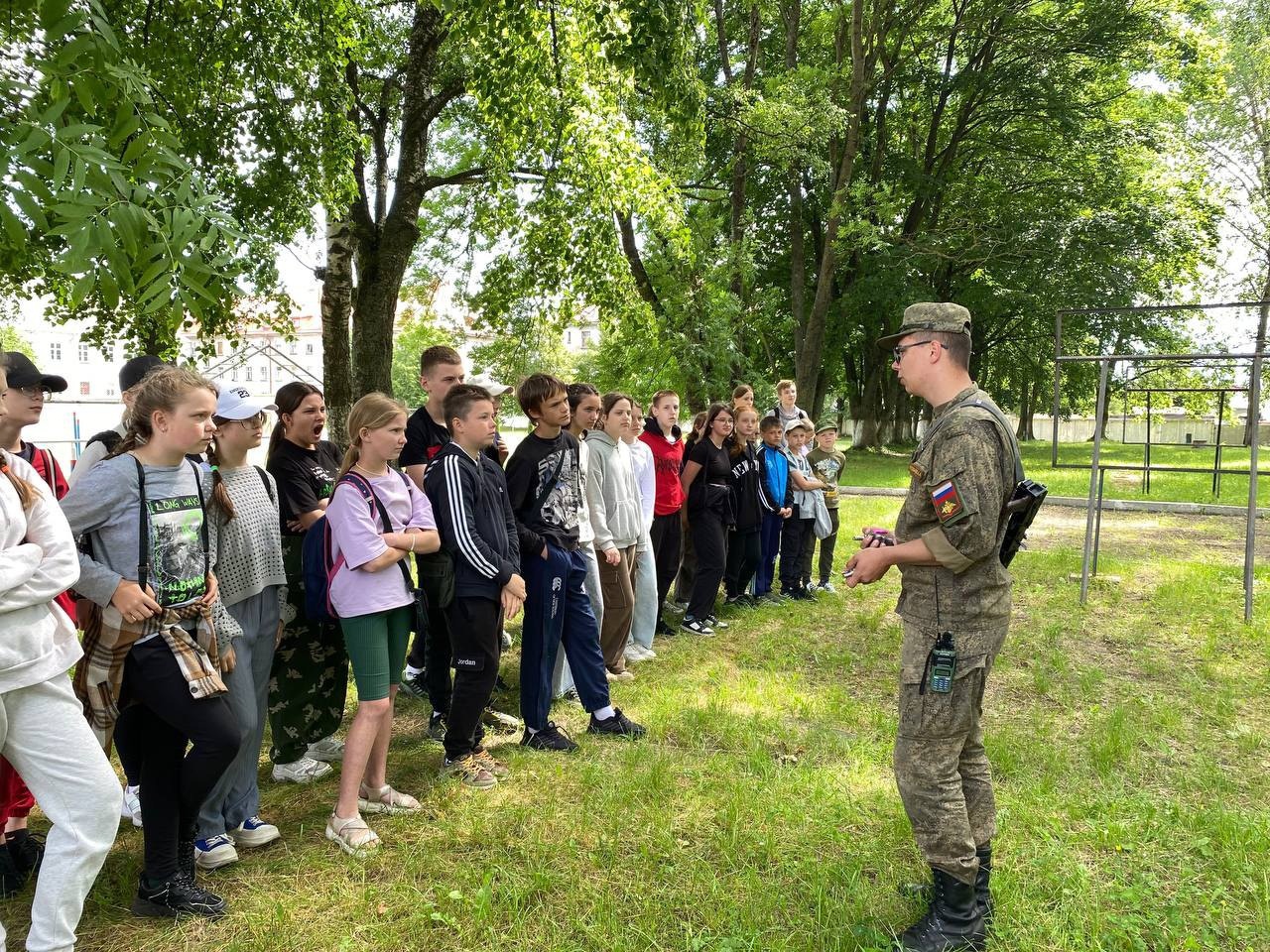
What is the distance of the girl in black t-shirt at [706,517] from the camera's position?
727 cm

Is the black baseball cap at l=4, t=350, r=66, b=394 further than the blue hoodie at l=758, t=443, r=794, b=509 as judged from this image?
No

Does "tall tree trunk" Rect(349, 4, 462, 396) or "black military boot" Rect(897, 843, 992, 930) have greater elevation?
"tall tree trunk" Rect(349, 4, 462, 396)

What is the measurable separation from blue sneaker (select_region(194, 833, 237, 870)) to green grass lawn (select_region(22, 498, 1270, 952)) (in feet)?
0.17

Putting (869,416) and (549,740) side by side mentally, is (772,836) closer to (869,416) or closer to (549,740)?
(549,740)

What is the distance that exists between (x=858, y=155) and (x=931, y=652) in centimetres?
2565

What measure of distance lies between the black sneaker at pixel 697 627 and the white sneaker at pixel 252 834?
4.07 meters

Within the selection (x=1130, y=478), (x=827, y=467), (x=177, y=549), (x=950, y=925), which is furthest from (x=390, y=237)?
(x=1130, y=478)

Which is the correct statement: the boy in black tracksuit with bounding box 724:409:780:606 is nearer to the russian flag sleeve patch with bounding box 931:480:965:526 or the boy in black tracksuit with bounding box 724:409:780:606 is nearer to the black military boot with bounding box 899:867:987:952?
the russian flag sleeve patch with bounding box 931:480:965:526

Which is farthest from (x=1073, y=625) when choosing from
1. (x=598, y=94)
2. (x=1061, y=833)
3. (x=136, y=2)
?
(x=136, y=2)

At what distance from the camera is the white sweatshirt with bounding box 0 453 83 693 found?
2.36 metres

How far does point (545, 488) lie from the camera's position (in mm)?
4773

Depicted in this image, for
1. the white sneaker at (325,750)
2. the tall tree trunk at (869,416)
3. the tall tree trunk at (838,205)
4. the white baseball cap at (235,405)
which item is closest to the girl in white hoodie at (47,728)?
the white baseball cap at (235,405)

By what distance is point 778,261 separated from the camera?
28641mm

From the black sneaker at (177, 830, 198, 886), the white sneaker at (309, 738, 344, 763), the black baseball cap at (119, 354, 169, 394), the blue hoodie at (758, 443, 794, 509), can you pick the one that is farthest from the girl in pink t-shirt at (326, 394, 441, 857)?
the blue hoodie at (758, 443, 794, 509)
